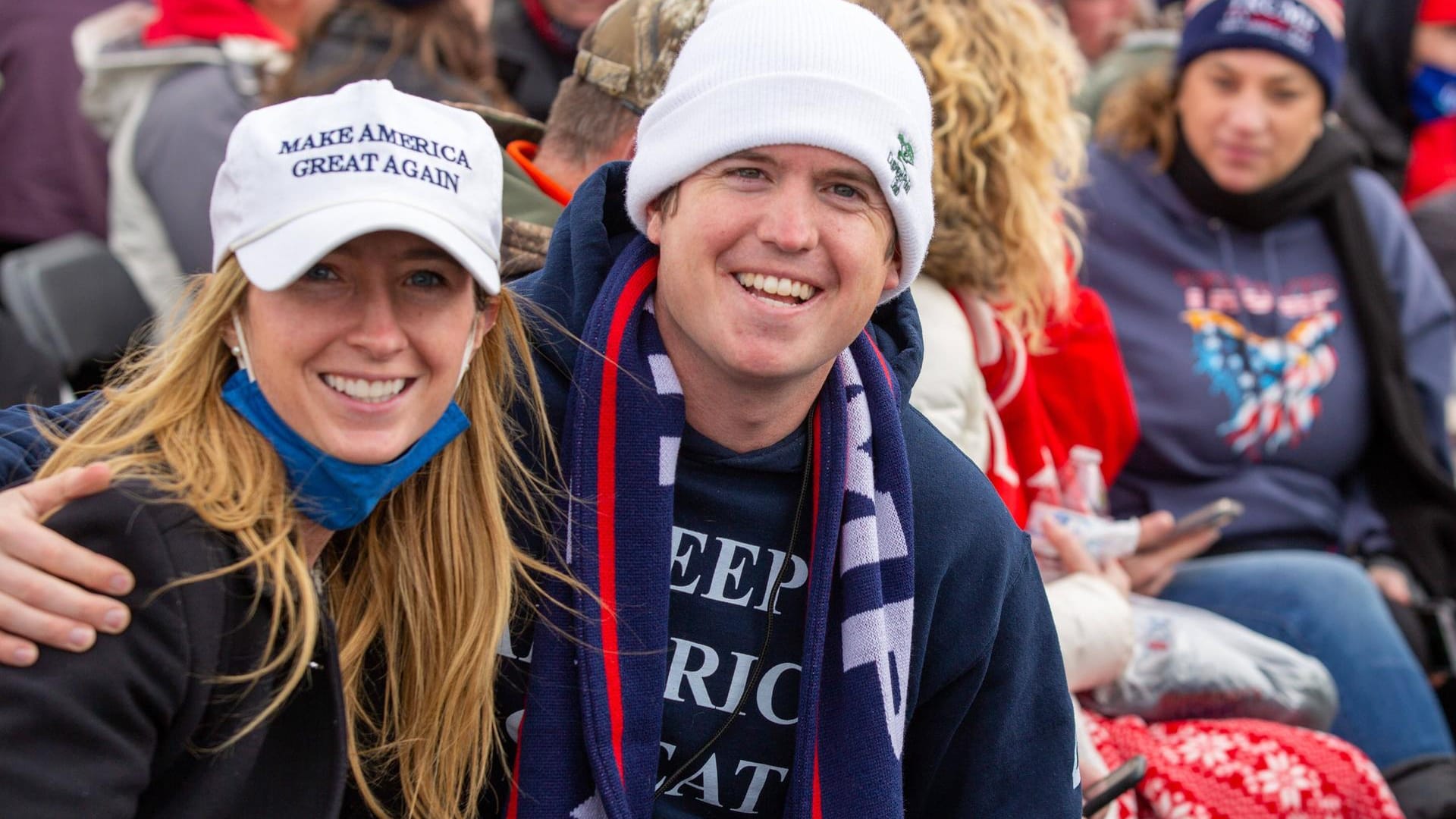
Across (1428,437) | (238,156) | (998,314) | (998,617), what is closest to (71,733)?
(238,156)

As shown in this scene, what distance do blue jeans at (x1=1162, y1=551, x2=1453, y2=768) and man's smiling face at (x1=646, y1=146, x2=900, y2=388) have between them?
5.75 ft

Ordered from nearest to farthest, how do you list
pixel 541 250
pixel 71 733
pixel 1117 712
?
pixel 71 733
pixel 541 250
pixel 1117 712

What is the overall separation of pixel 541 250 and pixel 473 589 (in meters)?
0.68

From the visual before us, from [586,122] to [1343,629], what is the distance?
6.42 ft

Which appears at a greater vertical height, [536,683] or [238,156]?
[238,156]

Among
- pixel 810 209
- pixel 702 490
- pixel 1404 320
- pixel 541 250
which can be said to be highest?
pixel 810 209

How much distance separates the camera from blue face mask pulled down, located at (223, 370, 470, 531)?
5.90 ft

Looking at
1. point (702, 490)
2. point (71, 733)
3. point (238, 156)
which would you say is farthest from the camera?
point (702, 490)

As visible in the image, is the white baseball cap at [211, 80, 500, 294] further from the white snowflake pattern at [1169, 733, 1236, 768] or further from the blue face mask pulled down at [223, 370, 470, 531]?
the white snowflake pattern at [1169, 733, 1236, 768]

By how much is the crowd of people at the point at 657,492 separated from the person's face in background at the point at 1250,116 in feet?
2.89

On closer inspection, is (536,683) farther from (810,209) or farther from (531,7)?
(531,7)

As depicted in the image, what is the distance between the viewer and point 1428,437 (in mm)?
3980

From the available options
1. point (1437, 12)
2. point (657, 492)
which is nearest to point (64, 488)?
point (657, 492)

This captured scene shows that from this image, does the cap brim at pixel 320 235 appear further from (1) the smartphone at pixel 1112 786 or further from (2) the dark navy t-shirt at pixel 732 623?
(1) the smartphone at pixel 1112 786
